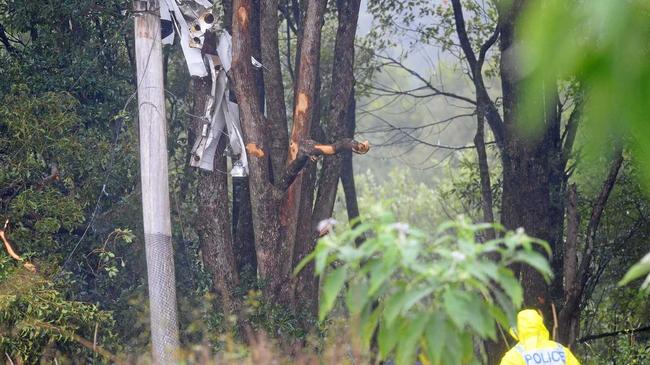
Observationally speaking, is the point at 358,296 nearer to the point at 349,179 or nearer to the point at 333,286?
the point at 333,286

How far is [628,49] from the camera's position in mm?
2037

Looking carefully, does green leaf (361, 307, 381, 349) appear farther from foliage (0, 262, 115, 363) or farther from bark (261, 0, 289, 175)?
bark (261, 0, 289, 175)

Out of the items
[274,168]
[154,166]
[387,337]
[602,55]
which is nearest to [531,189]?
[274,168]

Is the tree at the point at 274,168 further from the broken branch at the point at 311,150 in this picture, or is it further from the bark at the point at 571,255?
the bark at the point at 571,255

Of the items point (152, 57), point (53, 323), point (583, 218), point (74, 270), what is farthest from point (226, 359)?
point (583, 218)

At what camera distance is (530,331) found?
288 inches

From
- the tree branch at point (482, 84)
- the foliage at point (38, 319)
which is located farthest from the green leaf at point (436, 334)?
the tree branch at point (482, 84)

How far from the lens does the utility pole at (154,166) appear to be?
34.1 feet

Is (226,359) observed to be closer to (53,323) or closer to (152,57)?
(53,323)

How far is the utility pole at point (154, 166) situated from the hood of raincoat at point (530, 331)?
4.17 meters

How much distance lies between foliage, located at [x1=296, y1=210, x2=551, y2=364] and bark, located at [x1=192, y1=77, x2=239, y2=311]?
8758mm

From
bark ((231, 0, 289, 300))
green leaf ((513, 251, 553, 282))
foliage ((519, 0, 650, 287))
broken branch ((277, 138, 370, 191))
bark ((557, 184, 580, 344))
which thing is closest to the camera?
foliage ((519, 0, 650, 287))

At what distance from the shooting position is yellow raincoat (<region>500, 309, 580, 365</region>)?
23.6 feet

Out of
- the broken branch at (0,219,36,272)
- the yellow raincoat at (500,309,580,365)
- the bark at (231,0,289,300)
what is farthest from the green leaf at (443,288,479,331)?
the bark at (231,0,289,300)
